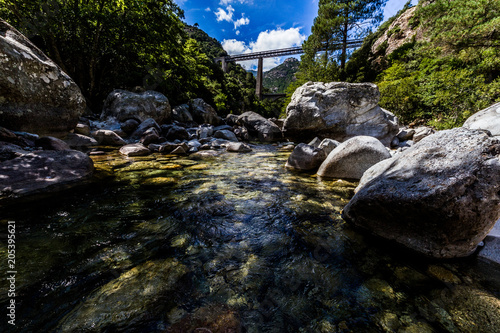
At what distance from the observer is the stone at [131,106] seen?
32.5ft

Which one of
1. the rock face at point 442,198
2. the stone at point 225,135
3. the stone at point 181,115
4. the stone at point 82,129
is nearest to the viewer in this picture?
the rock face at point 442,198

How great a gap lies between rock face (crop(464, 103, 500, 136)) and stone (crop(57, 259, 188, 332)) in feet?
22.2

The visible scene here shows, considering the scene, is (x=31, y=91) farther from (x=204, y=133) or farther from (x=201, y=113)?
(x=201, y=113)

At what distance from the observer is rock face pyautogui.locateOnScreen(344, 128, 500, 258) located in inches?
65.7

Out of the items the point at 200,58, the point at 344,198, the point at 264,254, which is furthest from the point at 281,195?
the point at 200,58

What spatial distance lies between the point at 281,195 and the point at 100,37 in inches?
592

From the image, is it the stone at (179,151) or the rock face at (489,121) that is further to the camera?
the stone at (179,151)

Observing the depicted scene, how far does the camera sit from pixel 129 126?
9.12 meters

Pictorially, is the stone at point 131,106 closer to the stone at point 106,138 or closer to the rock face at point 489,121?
the stone at point 106,138

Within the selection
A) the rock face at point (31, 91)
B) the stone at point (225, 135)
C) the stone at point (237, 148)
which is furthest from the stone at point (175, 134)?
the rock face at point (31, 91)

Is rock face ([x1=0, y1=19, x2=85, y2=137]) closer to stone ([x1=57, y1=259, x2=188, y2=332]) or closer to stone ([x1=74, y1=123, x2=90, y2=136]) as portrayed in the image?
stone ([x1=74, y1=123, x2=90, y2=136])

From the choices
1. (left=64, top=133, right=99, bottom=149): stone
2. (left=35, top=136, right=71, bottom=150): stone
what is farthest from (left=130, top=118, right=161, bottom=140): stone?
(left=35, top=136, right=71, bottom=150): stone

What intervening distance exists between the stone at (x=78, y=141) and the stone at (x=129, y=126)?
7.26ft

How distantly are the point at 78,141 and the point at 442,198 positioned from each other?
30.0 feet
